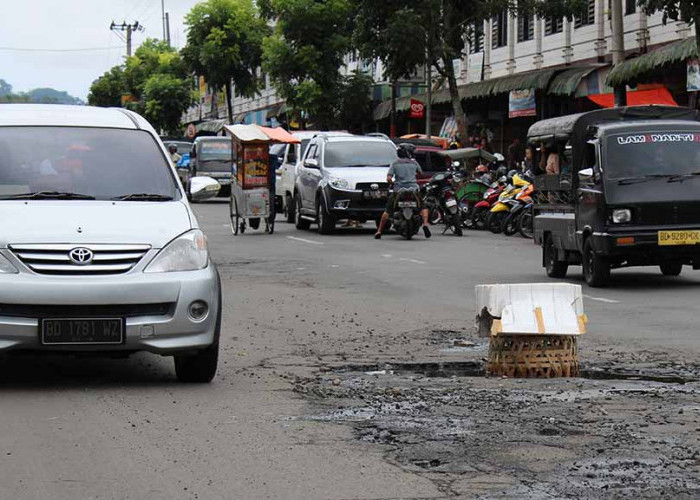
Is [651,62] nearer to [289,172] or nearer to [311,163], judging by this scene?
[311,163]

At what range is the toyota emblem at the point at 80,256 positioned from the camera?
8656mm

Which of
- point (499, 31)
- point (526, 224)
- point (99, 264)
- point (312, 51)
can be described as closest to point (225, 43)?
point (312, 51)

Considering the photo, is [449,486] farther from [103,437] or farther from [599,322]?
[599,322]

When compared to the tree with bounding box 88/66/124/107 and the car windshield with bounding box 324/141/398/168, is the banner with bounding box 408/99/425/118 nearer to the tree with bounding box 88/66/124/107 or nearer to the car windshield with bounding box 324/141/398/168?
the car windshield with bounding box 324/141/398/168

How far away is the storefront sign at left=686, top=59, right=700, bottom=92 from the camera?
28844mm

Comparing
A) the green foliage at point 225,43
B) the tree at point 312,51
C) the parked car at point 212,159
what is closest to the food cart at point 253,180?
A: the parked car at point 212,159

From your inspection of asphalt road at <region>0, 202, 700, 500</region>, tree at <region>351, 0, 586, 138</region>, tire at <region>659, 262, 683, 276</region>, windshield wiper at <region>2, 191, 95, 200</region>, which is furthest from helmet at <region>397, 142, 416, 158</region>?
windshield wiper at <region>2, 191, 95, 200</region>

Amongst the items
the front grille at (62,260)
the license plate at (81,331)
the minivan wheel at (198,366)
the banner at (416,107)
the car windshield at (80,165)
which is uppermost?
the banner at (416,107)

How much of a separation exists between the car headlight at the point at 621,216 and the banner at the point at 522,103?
23899 millimetres

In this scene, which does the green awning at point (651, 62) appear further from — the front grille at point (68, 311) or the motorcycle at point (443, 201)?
the front grille at point (68, 311)

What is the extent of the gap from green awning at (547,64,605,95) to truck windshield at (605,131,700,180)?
669 inches

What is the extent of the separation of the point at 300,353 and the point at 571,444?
4.27m

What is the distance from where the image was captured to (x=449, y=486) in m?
6.12

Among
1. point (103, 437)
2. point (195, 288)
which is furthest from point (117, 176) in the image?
point (103, 437)
